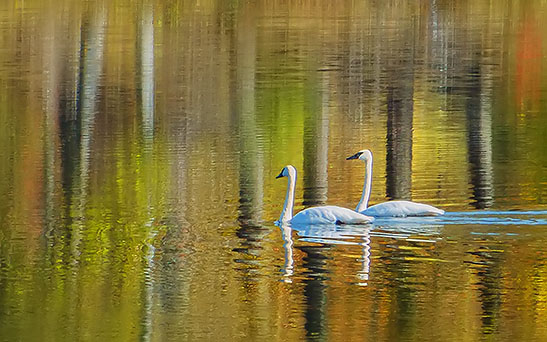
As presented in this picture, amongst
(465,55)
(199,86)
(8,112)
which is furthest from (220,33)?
(8,112)

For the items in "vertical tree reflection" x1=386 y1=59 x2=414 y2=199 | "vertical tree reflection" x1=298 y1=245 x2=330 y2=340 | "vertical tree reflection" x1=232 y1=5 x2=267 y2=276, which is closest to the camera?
"vertical tree reflection" x1=298 y1=245 x2=330 y2=340

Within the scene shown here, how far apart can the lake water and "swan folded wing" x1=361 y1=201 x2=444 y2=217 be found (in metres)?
0.23

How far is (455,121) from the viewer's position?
28.6m

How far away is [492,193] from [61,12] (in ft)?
157

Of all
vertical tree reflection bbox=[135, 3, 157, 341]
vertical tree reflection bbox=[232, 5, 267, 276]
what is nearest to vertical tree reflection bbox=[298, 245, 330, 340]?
vertical tree reflection bbox=[232, 5, 267, 276]

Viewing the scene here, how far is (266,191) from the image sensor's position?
20359 mm

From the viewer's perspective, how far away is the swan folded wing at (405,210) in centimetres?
1741

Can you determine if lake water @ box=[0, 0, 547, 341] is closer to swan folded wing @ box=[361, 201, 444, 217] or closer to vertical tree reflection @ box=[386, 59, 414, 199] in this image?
vertical tree reflection @ box=[386, 59, 414, 199]

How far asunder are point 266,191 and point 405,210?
3318 millimetres

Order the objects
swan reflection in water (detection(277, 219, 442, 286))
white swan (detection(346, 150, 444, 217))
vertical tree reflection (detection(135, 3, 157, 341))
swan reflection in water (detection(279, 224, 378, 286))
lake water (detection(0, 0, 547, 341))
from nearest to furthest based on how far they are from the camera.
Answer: lake water (detection(0, 0, 547, 341)) < vertical tree reflection (detection(135, 3, 157, 341)) < swan reflection in water (detection(279, 224, 378, 286)) < swan reflection in water (detection(277, 219, 442, 286)) < white swan (detection(346, 150, 444, 217))

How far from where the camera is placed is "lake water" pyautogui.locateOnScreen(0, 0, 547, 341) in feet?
43.8

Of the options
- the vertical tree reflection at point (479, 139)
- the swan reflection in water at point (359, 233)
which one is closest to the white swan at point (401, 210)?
the swan reflection in water at point (359, 233)

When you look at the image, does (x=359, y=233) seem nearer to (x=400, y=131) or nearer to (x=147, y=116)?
(x=400, y=131)

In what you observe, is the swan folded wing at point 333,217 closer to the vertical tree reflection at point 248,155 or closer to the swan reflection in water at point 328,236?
the swan reflection in water at point 328,236
